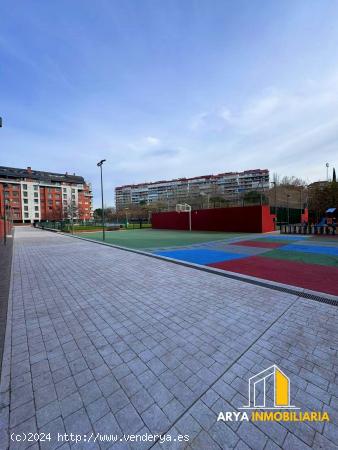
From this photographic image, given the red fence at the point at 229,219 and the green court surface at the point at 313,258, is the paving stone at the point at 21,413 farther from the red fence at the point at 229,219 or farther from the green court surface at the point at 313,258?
the red fence at the point at 229,219

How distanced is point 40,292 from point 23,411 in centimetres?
401

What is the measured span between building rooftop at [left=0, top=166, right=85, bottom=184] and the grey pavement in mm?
95569

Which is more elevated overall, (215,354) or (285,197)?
(285,197)

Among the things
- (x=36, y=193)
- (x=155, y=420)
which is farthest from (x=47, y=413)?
(x=36, y=193)

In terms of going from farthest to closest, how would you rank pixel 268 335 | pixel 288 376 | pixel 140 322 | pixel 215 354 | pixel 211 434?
pixel 140 322 → pixel 268 335 → pixel 215 354 → pixel 288 376 → pixel 211 434

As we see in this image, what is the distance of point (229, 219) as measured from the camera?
23.3 m

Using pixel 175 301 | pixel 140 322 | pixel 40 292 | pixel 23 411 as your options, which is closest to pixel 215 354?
pixel 140 322

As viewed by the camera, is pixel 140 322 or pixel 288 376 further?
pixel 140 322

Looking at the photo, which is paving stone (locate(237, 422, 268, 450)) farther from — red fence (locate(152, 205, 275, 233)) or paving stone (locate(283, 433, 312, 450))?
red fence (locate(152, 205, 275, 233))

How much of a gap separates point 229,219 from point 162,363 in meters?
21.8

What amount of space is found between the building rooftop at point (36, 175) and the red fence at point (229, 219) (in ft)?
258

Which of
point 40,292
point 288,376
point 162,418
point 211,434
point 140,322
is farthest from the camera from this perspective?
point 40,292

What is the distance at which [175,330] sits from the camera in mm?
3545

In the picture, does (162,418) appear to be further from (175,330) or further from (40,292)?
(40,292)
